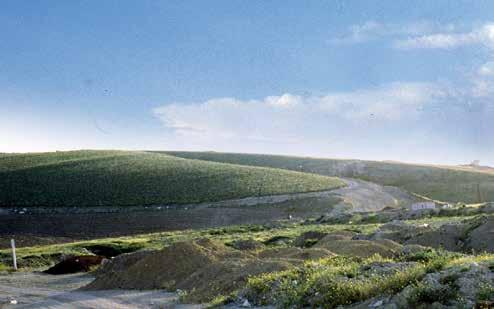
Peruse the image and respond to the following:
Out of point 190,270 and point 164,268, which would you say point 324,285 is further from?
point 164,268

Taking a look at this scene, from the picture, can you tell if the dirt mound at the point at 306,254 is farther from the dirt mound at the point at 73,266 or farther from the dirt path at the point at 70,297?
the dirt mound at the point at 73,266

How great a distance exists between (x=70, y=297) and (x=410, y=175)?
109232 millimetres

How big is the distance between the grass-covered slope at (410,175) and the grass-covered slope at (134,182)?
1599cm

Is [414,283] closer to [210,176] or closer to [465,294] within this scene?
[465,294]

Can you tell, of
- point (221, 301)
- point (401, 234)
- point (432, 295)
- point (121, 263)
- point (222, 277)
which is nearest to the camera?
point (432, 295)

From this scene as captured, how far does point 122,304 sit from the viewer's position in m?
19.2

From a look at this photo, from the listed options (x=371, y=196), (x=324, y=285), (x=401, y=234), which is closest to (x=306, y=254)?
(x=324, y=285)

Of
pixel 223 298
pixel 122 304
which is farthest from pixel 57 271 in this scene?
pixel 223 298

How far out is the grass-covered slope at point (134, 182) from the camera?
97.6 meters

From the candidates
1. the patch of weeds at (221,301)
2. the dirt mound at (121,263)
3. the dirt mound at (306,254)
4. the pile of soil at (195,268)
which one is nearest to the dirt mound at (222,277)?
the pile of soil at (195,268)

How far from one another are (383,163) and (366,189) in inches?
1467

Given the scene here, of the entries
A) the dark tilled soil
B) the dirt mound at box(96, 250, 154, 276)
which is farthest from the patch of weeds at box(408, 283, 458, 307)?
the dark tilled soil

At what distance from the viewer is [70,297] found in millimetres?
21766

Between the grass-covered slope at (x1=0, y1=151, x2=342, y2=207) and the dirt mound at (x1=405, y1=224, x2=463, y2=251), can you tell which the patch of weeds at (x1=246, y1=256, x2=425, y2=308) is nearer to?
the dirt mound at (x1=405, y1=224, x2=463, y2=251)
